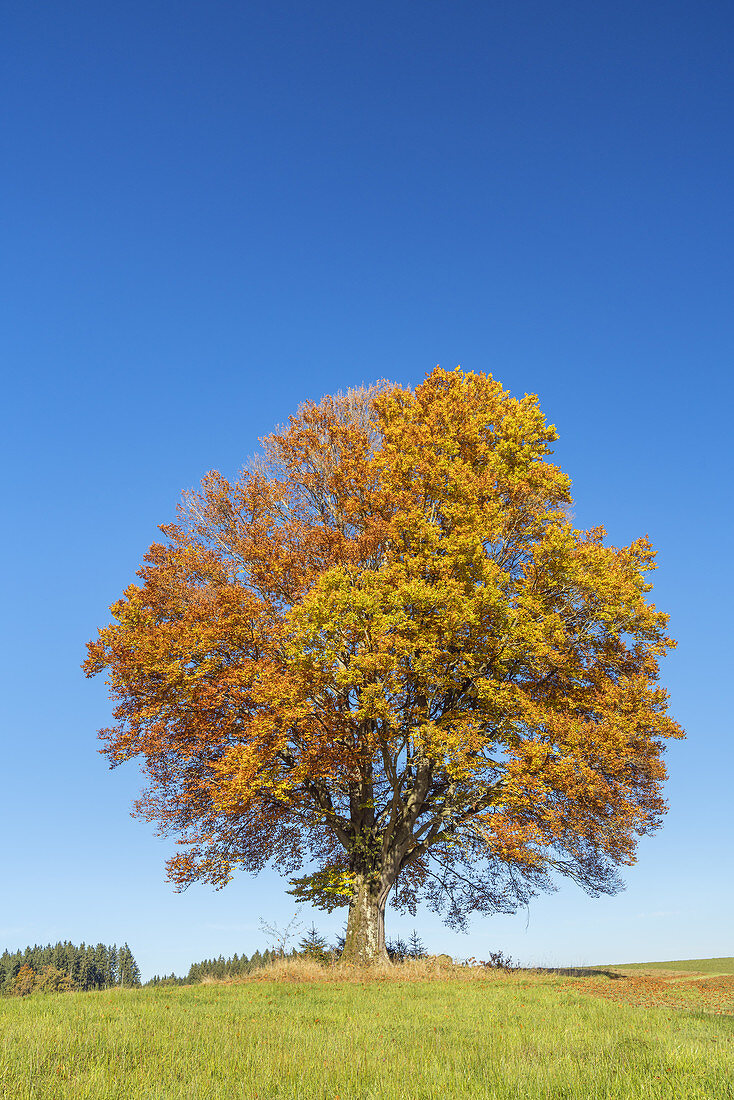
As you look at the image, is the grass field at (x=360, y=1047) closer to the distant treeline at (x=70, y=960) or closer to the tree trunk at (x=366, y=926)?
the tree trunk at (x=366, y=926)

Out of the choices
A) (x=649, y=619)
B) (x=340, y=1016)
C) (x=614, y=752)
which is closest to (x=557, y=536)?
(x=649, y=619)

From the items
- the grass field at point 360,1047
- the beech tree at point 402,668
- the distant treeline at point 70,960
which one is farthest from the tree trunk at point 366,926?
the distant treeline at point 70,960

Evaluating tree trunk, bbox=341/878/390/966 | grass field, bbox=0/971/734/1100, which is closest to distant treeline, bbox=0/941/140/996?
tree trunk, bbox=341/878/390/966

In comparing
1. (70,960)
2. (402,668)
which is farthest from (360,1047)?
(70,960)

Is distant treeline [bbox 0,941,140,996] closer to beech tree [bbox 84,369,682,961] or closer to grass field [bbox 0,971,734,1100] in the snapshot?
beech tree [bbox 84,369,682,961]

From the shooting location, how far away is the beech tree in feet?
56.4

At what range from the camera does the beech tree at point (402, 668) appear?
17.2 meters

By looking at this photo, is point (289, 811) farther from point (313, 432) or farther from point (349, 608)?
point (313, 432)

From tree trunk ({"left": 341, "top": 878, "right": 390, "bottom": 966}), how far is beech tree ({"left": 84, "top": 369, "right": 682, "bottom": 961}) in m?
0.06

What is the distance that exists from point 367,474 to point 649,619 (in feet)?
28.3

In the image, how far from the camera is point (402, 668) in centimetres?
1788

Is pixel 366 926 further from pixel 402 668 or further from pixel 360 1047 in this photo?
pixel 360 1047

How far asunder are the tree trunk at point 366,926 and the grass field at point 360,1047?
6915mm

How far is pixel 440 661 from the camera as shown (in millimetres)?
18172
